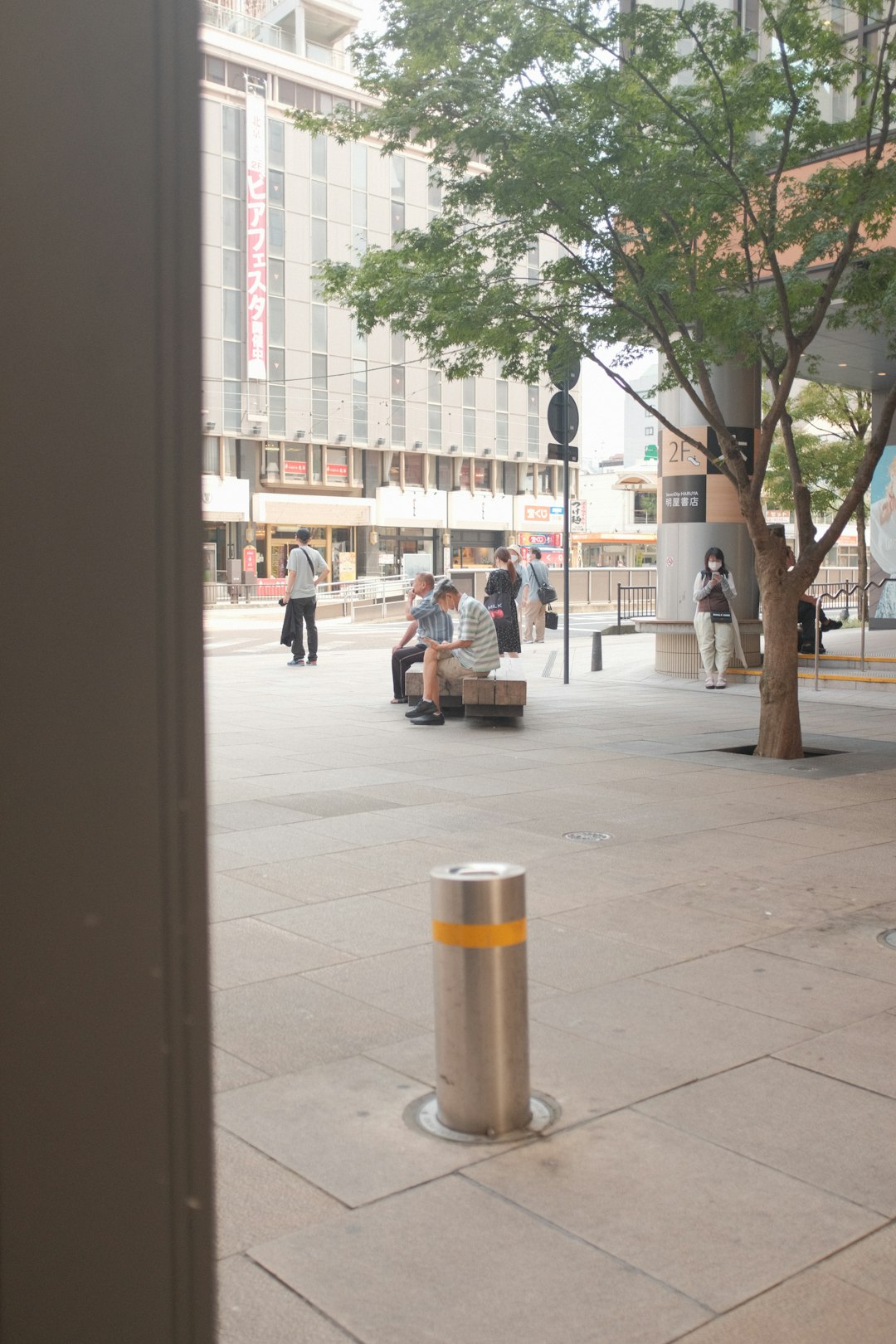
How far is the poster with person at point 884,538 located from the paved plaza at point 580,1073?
53.3 feet

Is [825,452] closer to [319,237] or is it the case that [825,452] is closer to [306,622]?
[306,622]

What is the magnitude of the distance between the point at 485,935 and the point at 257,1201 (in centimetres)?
91

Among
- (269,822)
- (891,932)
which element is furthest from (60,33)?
(269,822)

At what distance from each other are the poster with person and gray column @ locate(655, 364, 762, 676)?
665cm

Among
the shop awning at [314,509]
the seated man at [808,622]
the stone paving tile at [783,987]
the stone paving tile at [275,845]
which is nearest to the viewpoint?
the stone paving tile at [783,987]

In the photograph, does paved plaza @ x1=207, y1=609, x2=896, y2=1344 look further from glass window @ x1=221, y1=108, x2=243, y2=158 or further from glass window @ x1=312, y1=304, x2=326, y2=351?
glass window @ x1=312, y1=304, x2=326, y2=351

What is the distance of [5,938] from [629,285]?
11161 millimetres

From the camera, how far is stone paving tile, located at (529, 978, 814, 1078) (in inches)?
170

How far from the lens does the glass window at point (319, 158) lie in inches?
2229

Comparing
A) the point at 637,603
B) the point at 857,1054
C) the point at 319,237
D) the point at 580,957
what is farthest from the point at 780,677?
the point at 319,237

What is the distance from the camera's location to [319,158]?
56.8 m

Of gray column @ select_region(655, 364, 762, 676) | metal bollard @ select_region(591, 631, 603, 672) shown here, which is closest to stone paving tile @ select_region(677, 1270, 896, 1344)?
gray column @ select_region(655, 364, 762, 676)

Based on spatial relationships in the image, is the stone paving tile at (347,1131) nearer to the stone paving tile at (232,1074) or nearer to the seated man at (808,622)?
the stone paving tile at (232,1074)

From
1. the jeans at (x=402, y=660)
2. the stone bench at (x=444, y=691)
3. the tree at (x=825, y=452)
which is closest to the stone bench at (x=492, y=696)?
the stone bench at (x=444, y=691)
